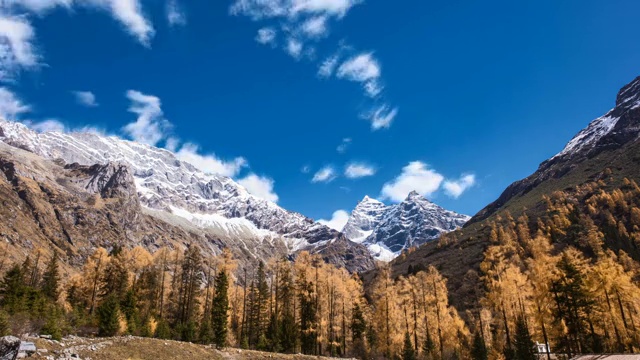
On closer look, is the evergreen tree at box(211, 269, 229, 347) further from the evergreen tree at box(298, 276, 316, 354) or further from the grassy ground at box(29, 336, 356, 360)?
the evergreen tree at box(298, 276, 316, 354)

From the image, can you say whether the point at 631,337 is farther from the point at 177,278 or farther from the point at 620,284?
the point at 177,278

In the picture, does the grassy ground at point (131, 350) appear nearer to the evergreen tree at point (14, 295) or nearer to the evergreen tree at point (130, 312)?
the evergreen tree at point (130, 312)

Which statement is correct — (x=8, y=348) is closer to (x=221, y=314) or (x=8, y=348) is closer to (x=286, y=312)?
(x=221, y=314)

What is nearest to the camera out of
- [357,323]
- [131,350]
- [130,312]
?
[131,350]

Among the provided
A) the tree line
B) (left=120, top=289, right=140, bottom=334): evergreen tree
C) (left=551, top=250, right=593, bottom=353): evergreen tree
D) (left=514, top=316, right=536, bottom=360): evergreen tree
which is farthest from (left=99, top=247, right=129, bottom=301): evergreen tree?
(left=551, top=250, right=593, bottom=353): evergreen tree

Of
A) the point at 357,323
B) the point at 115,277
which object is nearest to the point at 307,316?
the point at 357,323

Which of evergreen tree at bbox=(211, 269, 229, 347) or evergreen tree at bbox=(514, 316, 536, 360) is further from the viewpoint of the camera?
evergreen tree at bbox=(211, 269, 229, 347)

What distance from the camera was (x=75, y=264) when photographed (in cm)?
18738

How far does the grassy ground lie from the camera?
84.9ft

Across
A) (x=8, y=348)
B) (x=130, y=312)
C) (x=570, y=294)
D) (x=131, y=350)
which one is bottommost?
(x=131, y=350)

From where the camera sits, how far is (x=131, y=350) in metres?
31.9

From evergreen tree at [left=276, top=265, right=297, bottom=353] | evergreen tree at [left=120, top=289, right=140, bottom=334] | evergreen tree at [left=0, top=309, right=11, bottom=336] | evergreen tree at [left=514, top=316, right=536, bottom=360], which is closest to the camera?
evergreen tree at [left=0, top=309, right=11, bottom=336]

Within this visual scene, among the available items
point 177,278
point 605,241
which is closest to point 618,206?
point 605,241

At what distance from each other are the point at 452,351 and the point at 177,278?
46044mm
